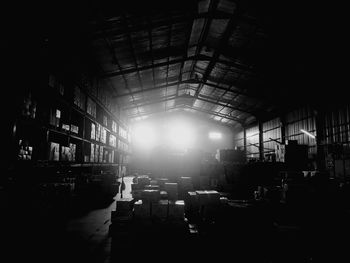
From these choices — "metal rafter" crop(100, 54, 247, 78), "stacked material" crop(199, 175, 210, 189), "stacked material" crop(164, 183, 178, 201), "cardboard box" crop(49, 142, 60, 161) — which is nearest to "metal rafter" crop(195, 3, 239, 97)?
"metal rafter" crop(100, 54, 247, 78)

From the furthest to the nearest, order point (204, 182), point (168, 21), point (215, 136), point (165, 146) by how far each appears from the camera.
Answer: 1. point (215, 136)
2. point (165, 146)
3. point (168, 21)
4. point (204, 182)

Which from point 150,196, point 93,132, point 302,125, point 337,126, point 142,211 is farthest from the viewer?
point 302,125

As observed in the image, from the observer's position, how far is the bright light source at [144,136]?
28.8 meters

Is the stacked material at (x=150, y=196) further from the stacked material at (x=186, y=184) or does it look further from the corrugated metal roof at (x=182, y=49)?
the corrugated metal roof at (x=182, y=49)

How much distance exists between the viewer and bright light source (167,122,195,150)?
3142 centimetres

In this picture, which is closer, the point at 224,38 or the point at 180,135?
the point at 224,38

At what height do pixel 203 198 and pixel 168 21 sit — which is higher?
pixel 168 21

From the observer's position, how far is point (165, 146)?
1068cm

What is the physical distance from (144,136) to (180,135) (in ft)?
15.8

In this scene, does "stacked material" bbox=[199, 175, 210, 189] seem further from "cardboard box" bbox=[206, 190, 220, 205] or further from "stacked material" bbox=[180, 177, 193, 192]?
"cardboard box" bbox=[206, 190, 220, 205]

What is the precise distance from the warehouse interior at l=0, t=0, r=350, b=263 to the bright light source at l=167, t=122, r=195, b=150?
1326 cm

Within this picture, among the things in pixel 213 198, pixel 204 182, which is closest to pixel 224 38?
pixel 204 182

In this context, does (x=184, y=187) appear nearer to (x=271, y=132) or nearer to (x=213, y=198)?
(x=213, y=198)

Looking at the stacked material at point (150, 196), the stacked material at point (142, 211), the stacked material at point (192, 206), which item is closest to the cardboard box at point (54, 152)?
the stacked material at point (150, 196)
